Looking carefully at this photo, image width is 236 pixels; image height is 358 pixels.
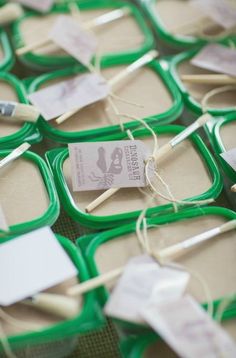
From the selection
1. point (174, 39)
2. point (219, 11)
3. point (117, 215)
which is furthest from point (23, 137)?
point (219, 11)

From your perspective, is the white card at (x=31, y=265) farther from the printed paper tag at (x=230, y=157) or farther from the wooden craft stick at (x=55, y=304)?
the printed paper tag at (x=230, y=157)

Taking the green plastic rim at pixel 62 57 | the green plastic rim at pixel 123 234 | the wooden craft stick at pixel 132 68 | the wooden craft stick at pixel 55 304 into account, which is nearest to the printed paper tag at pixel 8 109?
the wooden craft stick at pixel 132 68

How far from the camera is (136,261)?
86 cm

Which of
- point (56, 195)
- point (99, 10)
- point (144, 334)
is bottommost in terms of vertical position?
point (144, 334)

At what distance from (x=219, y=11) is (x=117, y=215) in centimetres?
69

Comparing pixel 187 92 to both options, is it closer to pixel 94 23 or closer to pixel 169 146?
pixel 169 146

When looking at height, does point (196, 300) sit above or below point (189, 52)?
below

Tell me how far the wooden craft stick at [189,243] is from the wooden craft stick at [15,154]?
349 mm

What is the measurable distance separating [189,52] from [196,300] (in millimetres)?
689

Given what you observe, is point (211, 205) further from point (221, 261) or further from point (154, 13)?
point (154, 13)

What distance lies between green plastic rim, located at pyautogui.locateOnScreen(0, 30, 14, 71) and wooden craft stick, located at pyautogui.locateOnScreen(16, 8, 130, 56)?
24mm

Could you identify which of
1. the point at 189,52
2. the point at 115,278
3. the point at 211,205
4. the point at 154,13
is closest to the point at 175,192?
the point at 211,205

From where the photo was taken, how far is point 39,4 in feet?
4.46

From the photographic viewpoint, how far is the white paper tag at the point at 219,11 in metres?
1.32
